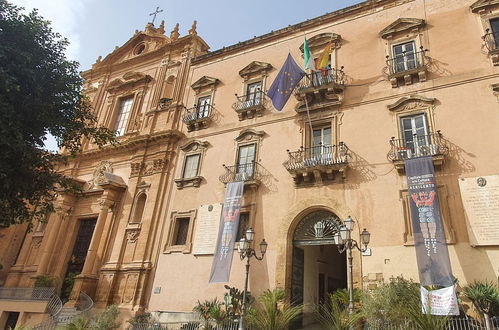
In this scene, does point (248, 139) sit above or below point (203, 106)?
below

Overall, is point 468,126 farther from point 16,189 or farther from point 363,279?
point 16,189

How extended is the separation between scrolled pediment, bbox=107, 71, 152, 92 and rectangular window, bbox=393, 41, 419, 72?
14235 millimetres

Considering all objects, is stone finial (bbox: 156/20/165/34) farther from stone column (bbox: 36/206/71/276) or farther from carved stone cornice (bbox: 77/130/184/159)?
stone column (bbox: 36/206/71/276)

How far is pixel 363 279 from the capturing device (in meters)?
11.5

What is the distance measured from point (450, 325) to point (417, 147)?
5524 mm

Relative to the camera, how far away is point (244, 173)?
608 inches

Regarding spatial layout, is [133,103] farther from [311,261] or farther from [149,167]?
[311,261]

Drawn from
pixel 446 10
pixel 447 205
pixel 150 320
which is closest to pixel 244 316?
pixel 150 320

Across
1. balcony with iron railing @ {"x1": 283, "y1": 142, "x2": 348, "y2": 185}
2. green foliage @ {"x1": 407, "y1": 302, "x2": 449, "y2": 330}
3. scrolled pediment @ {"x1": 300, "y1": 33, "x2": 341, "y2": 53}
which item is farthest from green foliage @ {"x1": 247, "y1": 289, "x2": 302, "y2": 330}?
scrolled pediment @ {"x1": 300, "y1": 33, "x2": 341, "y2": 53}

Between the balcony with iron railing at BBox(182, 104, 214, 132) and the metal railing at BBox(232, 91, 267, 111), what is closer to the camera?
the metal railing at BBox(232, 91, 267, 111)

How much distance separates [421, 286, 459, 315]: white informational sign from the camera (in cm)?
898

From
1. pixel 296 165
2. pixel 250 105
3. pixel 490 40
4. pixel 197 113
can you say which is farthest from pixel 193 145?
pixel 490 40

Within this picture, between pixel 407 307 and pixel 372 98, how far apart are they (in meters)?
7.90

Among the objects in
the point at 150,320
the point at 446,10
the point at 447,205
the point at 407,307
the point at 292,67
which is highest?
the point at 446,10
